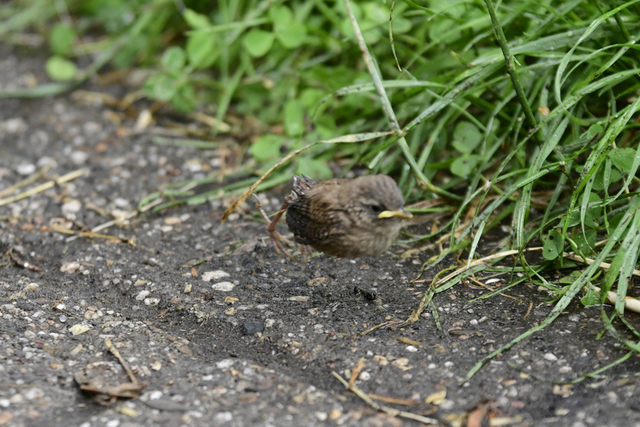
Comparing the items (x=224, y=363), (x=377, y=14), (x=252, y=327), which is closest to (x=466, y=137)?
Result: (x=377, y=14)

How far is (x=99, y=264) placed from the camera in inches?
138

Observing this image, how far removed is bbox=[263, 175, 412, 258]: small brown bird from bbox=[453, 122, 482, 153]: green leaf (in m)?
0.76

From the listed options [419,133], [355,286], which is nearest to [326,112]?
[419,133]

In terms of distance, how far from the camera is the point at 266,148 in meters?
4.35

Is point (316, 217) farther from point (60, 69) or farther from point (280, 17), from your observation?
point (60, 69)

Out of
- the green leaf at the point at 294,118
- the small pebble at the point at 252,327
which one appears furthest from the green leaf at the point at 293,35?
the small pebble at the point at 252,327

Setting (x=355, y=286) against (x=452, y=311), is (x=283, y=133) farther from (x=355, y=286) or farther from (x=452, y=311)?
(x=452, y=311)

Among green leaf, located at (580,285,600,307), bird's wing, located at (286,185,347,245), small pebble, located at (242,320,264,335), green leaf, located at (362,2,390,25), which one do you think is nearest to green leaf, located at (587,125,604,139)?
green leaf, located at (580,285,600,307)

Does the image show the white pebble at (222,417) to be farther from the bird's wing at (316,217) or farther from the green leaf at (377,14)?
the green leaf at (377,14)

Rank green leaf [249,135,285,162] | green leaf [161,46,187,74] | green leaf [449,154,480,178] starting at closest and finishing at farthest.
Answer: green leaf [449,154,480,178]
green leaf [249,135,285,162]
green leaf [161,46,187,74]

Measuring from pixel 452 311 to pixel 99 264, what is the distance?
1802 millimetres

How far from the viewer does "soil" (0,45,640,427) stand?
2.39 meters

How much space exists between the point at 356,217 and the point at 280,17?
6.61ft

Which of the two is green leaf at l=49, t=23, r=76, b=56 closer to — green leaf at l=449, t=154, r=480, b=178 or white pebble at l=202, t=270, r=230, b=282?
white pebble at l=202, t=270, r=230, b=282
